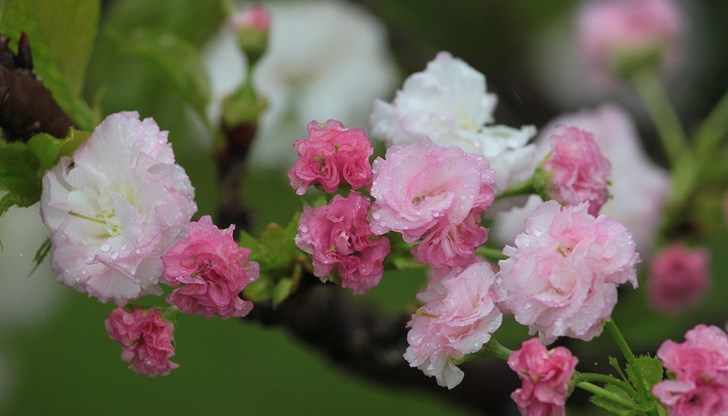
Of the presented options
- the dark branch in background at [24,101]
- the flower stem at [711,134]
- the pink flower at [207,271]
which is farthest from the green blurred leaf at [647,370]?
the flower stem at [711,134]

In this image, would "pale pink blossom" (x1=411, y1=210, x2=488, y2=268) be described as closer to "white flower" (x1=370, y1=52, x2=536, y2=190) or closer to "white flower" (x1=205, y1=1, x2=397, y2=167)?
"white flower" (x1=370, y1=52, x2=536, y2=190)

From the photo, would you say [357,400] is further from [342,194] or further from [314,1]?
[342,194]

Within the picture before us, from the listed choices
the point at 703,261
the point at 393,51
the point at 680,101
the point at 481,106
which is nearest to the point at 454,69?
the point at 481,106

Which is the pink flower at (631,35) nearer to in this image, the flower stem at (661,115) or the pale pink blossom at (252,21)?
the flower stem at (661,115)

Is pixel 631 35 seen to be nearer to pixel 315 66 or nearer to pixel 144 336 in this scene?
pixel 315 66

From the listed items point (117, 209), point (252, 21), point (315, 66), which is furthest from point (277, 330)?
point (117, 209)

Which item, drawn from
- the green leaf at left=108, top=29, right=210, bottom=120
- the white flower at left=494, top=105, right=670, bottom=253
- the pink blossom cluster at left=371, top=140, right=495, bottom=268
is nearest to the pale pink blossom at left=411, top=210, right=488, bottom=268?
the pink blossom cluster at left=371, top=140, right=495, bottom=268
